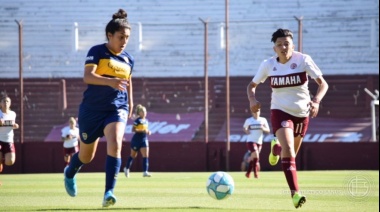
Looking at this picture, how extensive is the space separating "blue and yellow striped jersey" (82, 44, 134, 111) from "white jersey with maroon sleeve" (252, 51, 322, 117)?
209cm

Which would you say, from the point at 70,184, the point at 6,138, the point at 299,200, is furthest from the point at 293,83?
the point at 6,138

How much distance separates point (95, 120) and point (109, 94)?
1.19 feet

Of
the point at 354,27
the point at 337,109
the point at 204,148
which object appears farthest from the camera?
the point at 354,27

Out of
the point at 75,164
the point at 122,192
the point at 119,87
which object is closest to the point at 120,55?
the point at 119,87

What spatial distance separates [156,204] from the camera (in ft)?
44.4

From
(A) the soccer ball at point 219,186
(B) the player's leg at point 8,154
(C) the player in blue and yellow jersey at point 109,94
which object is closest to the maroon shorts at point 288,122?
(A) the soccer ball at point 219,186

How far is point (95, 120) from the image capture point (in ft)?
40.8

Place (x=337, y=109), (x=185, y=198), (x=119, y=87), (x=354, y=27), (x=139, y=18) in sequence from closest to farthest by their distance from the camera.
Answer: (x=119, y=87)
(x=185, y=198)
(x=337, y=109)
(x=354, y=27)
(x=139, y=18)

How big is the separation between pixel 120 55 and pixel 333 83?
26.0 m

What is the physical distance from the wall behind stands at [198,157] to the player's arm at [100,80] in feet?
69.9

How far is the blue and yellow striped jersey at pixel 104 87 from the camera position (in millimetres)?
12352

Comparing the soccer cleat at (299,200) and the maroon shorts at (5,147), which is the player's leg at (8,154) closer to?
the maroon shorts at (5,147)

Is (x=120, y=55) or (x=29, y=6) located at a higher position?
(x=29, y=6)

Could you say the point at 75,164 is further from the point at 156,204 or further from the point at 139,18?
the point at 139,18
